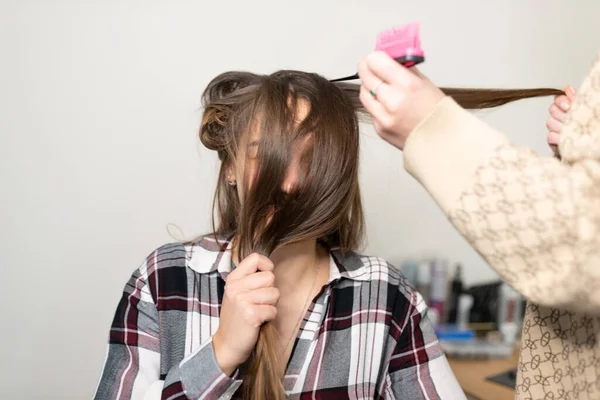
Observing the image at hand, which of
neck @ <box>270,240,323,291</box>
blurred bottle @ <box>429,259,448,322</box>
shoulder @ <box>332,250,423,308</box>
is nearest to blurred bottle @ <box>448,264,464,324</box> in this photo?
blurred bottle @ <box>429,259,448,322</box>

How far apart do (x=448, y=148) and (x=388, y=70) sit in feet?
0.30

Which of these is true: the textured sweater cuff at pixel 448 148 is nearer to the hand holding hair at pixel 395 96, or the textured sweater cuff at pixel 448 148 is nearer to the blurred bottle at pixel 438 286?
the hand holding hair at pixel 395 96

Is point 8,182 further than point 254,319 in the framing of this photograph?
Yes

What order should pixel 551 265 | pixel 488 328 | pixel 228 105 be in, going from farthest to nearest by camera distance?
pixel 488 328 < pixel 228 105 < pixel 551 265

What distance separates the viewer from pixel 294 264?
84 centimetres

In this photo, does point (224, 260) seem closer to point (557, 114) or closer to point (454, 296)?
point (557, 114)

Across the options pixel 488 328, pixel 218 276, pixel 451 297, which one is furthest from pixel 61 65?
pixel 488 328

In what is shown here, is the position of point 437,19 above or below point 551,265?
above

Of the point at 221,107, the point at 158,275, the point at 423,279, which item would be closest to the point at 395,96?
the point at 221,107

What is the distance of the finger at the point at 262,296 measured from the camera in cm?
67

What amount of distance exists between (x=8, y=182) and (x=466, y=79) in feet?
3.93

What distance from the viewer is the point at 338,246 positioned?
95 centimetres

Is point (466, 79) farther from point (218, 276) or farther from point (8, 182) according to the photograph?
point (8, 182)

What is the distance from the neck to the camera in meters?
0.82
